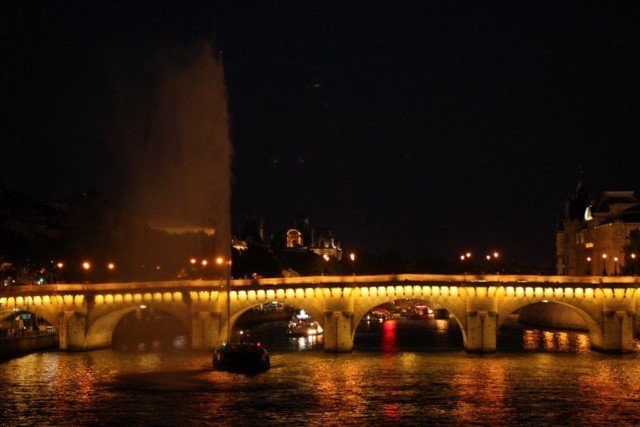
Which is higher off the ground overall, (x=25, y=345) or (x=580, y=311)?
(x=580, y=311)

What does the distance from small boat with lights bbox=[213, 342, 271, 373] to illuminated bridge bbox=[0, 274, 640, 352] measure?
1266 centimetres

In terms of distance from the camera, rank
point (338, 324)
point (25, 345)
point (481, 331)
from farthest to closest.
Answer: point (25, 345) → point (338, 324) → point (481, 331)

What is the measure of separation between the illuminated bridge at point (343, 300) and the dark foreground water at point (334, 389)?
9.26ft

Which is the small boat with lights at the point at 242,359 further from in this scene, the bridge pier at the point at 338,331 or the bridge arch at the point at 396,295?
the bridge arch at the point at 396,295

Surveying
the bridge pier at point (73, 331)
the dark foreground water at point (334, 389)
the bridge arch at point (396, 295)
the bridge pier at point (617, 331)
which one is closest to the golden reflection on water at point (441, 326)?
the bridge arch at point (396, 295)

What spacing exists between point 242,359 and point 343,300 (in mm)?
16152

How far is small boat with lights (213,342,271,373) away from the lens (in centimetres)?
7750

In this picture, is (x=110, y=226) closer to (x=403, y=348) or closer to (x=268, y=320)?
(x=268, y=320)

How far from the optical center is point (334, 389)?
66750mm

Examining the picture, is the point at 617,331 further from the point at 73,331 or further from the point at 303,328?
the point at 73,331

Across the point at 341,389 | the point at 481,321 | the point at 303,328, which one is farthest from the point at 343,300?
the point at 303,328

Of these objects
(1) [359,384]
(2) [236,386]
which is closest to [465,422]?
(1) [359,384]

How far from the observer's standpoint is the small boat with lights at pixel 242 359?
77500 millimetres

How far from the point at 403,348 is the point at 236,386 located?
29.5 m
